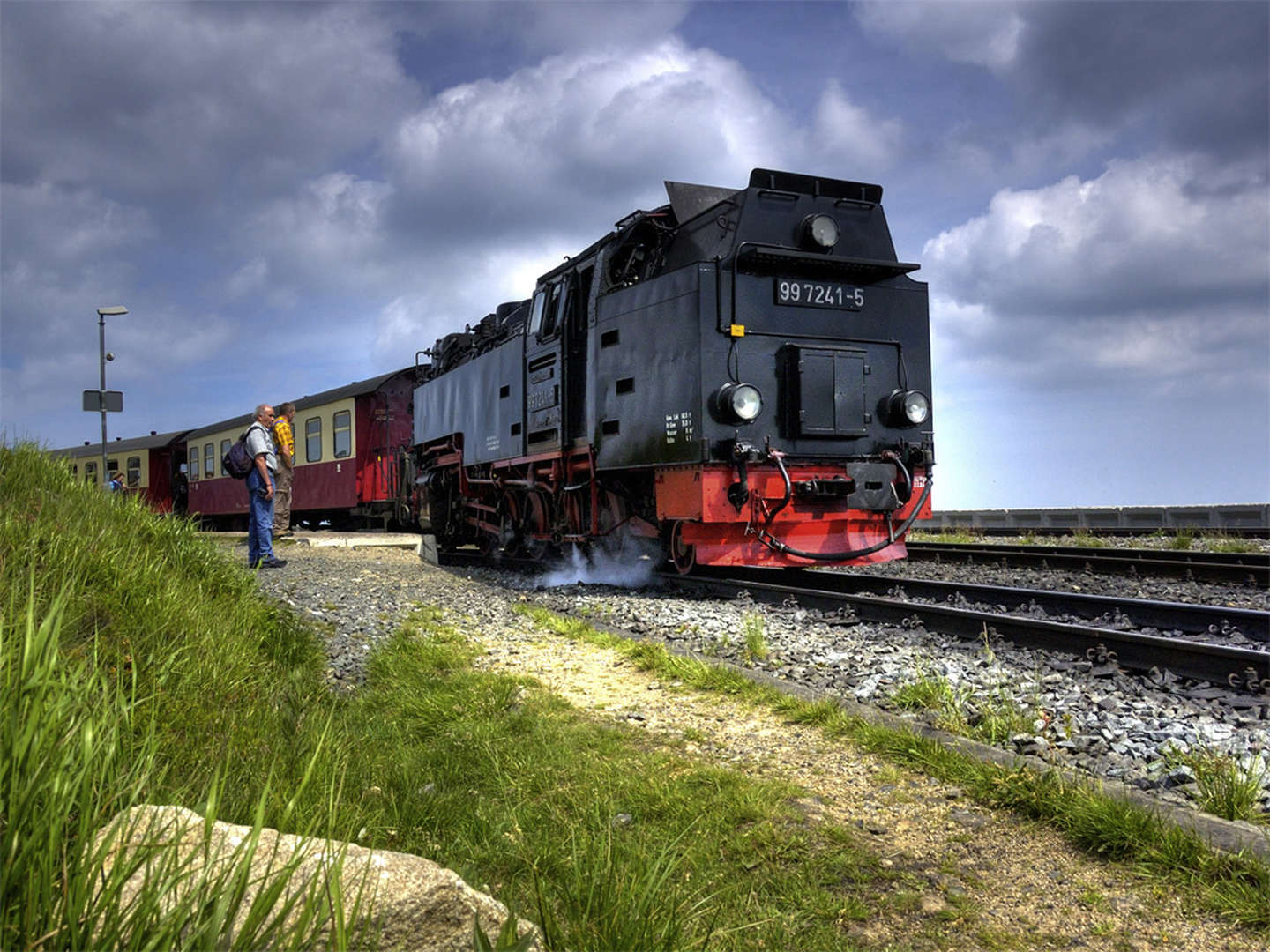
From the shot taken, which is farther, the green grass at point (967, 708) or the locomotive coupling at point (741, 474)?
the locomotive coupling at point (741, 474)

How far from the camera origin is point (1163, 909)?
8.18 feet

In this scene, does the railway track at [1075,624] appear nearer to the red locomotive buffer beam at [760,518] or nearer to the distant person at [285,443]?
the red locomotive buffer beam at [760,518]

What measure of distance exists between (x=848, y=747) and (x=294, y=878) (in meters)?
2.73

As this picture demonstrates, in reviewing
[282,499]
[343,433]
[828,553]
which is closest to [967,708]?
[828,553]

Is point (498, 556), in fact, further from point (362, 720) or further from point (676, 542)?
point (362, 720)

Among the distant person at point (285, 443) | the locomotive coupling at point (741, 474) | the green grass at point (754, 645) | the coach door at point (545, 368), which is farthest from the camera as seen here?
the distant person at point (285, 443)

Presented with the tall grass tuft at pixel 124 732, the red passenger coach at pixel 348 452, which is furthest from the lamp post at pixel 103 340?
the tall grass tuft at pixel 124 732

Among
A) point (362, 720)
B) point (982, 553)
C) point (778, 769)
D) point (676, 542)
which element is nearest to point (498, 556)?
point (676, 542)

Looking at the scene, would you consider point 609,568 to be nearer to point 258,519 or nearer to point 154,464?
point 258,519

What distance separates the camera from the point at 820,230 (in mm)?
8680

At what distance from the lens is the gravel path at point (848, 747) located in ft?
8.09

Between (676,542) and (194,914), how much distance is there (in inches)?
307

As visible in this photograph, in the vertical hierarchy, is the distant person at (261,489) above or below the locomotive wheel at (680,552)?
above

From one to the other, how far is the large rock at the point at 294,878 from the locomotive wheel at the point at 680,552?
7320mm
